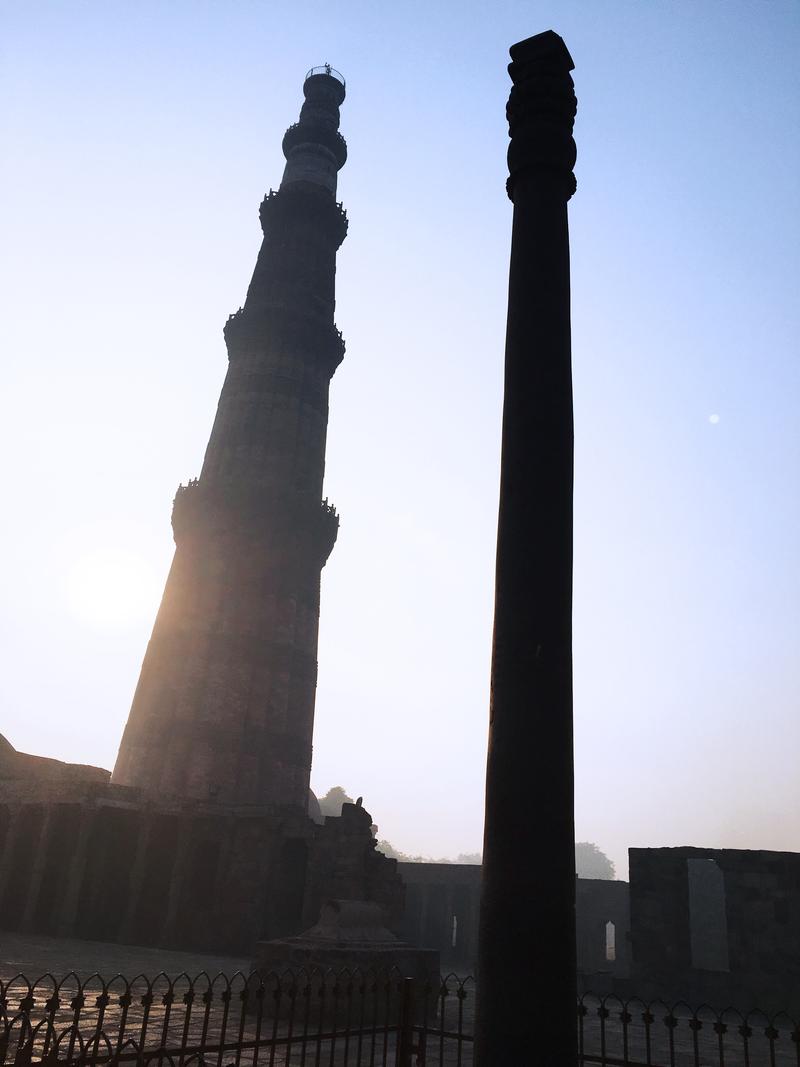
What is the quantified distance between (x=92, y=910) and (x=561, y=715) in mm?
19533

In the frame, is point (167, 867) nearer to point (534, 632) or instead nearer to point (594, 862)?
point (534, 632)

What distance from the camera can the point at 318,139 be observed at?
37.7m

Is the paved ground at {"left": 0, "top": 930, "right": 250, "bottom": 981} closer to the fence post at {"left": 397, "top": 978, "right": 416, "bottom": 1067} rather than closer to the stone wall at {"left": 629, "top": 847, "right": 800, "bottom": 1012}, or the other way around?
the fence post at {"left": 397, "top": 978, "right": 416, "bottom": 1067}

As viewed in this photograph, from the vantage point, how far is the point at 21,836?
2038 cm

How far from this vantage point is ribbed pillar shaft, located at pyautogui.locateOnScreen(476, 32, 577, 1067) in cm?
337

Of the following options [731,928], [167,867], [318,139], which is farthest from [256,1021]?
[318,139]

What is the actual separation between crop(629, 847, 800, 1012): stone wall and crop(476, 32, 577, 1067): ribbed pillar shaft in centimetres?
1569

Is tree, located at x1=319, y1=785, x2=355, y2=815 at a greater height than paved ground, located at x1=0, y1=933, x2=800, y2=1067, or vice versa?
tree, located at x1=319, y1=785, x2=355, y2=815

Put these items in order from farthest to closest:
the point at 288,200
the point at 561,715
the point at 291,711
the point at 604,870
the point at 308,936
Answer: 1. the point at 604,870
2. the point at 288,200
3. the point at 291,711
4. the point at 308,936
5. the point at 561,715

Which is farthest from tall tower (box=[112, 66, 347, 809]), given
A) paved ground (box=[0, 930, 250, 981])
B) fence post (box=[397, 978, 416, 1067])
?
fence post (box=[397, 978, 416, 1067])

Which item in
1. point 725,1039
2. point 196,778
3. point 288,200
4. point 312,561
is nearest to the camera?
point 725,1039

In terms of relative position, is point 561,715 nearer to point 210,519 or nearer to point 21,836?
point 21,836

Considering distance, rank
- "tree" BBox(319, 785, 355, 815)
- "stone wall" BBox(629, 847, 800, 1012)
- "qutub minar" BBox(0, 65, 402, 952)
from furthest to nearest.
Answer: "tree" BBox(319, 785, 355, 815)
"qutub minar" BBox(0, 65, 402, 952)
"stone wall" BBox(629, 847, 800, 1012)

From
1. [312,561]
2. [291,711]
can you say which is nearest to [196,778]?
[291,711]
